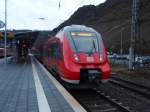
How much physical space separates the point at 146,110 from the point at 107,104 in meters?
1.70

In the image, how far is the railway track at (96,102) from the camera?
1338cm

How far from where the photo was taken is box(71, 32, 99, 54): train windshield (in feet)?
56.4

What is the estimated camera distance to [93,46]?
1747cm

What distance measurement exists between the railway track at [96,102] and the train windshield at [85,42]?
1.89m

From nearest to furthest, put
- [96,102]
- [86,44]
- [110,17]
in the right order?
[96,102], [86,44], [110,17]

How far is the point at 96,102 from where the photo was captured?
15.2m

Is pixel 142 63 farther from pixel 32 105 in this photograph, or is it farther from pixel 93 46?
pixel 32 105

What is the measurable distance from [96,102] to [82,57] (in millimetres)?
2385

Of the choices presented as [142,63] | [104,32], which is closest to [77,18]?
[104,32]

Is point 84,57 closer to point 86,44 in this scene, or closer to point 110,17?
point 86,44

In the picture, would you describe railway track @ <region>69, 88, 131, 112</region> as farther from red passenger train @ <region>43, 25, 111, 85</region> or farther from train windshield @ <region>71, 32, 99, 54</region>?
train windshield @ <region>71, 32, 99, 54</region>

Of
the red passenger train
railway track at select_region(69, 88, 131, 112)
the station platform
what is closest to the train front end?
the red passenger train

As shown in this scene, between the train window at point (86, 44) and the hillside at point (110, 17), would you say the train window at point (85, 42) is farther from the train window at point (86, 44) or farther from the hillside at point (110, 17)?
the hillside at point (110, 17)

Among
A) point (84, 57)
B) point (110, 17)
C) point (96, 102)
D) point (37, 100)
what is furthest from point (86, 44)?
point (110, 17)
